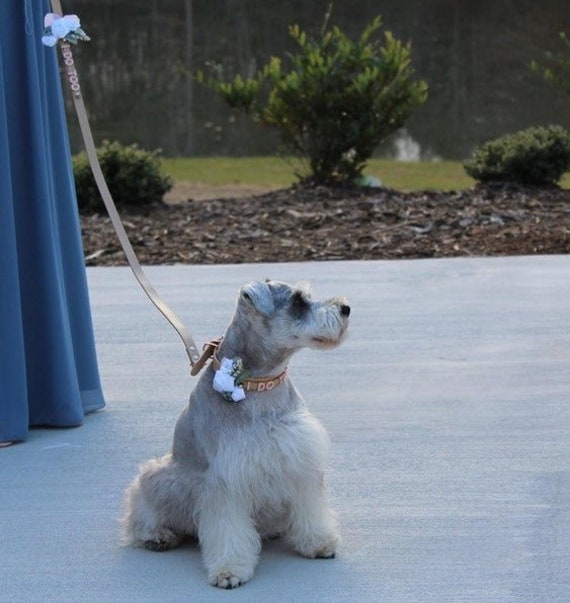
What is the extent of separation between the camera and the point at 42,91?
542cm

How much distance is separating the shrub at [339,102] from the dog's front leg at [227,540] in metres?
7.79

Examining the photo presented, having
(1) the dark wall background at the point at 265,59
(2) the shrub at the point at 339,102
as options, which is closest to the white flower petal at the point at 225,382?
(2) the shrub at the point at 339,102

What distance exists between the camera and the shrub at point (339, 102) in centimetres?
1150

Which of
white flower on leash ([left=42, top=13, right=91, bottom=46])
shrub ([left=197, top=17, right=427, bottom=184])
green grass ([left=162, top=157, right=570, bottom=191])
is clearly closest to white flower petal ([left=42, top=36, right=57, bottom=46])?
white flower on leash ([left=42, top=13, right=91, bottom=46])

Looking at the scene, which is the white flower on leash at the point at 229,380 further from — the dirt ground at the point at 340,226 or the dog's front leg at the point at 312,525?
the dirt ground at the point at 340,226

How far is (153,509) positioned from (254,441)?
0.48 m

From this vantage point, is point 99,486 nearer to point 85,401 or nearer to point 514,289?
point 85,401

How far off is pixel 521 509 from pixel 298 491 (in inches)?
36.5

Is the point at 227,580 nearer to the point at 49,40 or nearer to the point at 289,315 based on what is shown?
the point at 289,315

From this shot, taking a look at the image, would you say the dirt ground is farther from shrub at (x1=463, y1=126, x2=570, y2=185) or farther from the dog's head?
the dog's head

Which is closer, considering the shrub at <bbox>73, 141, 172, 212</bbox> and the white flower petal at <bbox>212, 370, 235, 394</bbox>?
the white flower petal at <bbox>212, 370, 235, 394</bbox>

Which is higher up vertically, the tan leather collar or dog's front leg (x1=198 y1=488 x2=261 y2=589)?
the tan leather collar

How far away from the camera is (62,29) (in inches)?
199

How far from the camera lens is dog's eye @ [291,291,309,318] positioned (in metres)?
4.04
